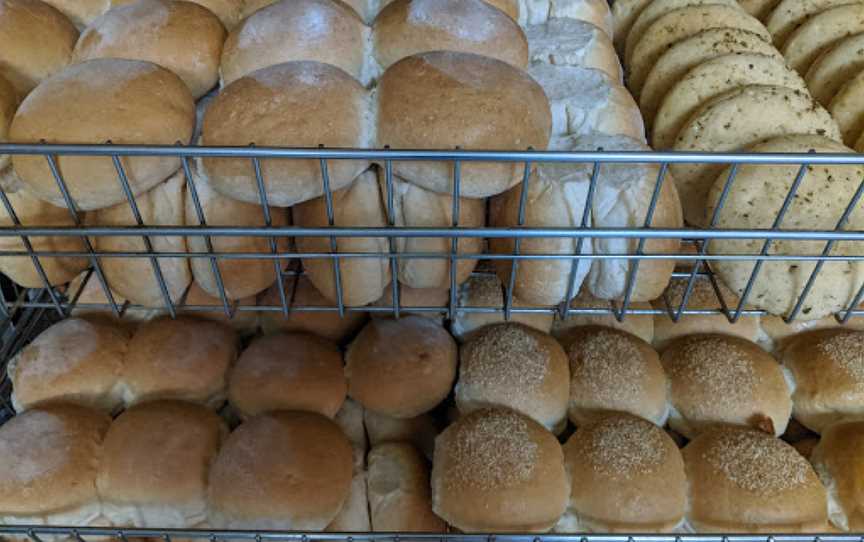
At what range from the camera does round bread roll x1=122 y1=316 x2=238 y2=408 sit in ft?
3.42

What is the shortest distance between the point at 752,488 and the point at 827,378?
273mm

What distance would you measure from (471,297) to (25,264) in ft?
2.17

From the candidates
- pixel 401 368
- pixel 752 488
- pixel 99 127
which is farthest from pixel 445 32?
pixel 752 488

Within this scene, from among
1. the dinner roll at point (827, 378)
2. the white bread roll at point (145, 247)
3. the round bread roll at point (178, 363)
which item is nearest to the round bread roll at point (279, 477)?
the round bread roll at point (178, 363)

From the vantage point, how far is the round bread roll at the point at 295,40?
31.0 inches

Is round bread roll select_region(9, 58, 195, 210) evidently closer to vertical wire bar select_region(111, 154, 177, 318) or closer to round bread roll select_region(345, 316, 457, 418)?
vertical wire bar select_region(111, 154, 177, 318)

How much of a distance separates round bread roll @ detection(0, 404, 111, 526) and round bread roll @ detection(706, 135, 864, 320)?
36.6 inches

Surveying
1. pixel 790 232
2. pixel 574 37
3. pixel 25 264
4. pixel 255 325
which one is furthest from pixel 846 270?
pixel 25 264

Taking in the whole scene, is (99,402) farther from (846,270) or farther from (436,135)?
(846,270)

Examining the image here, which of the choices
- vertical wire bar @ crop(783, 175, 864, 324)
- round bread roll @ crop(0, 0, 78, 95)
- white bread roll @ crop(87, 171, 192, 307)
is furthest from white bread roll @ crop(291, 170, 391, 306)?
vertical wire bar @ crop(783, 175, 864, 324)

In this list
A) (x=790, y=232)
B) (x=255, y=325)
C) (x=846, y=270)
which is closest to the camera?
(x=790, y=232)

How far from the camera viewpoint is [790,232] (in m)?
0.67

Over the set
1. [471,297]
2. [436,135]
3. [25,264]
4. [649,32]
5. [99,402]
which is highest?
[436,135]

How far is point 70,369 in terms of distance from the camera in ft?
3.38
